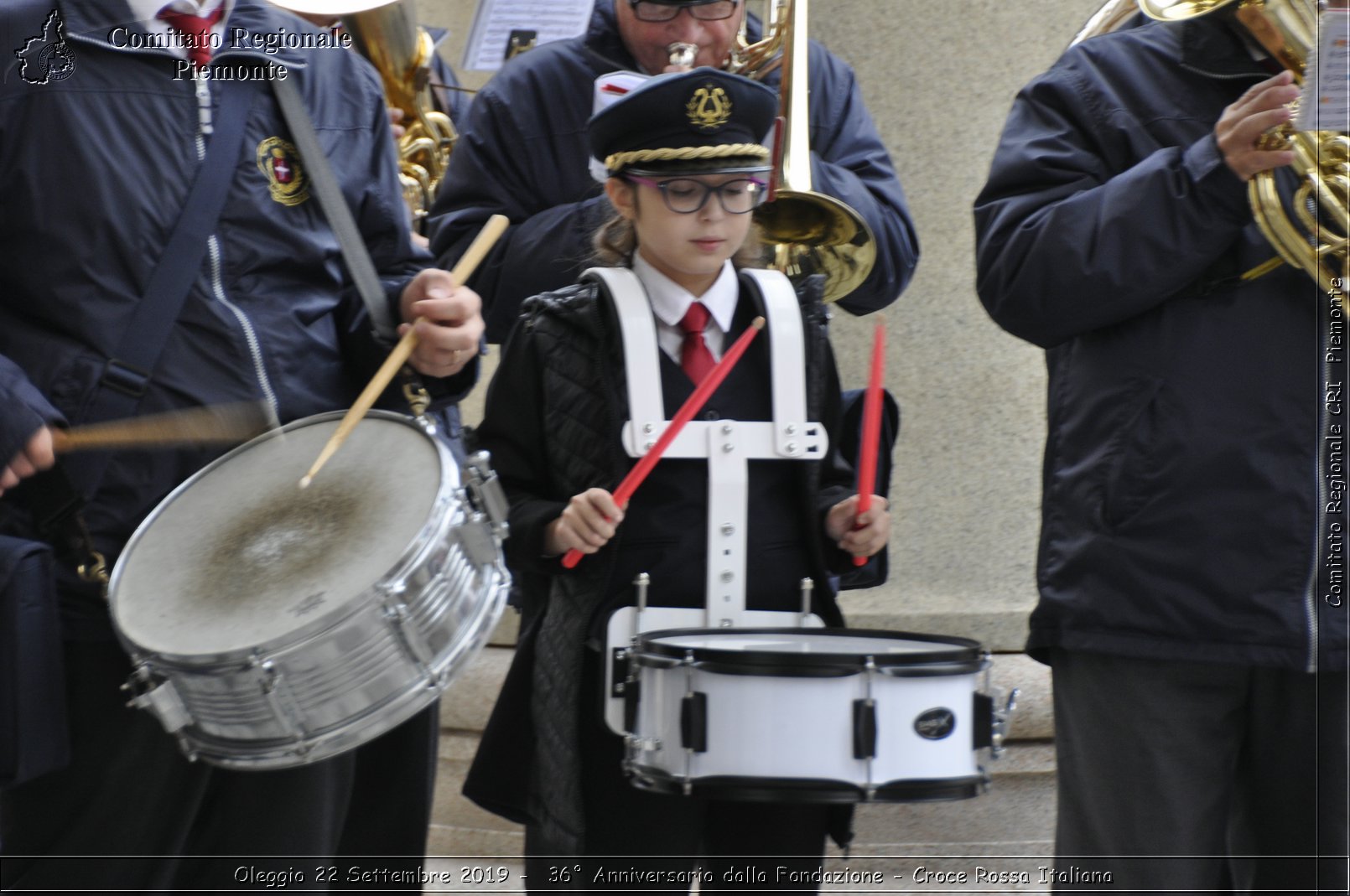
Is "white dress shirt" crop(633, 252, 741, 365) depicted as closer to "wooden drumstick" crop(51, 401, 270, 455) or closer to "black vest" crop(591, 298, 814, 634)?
"black vest" crop(591, 298, 814, 634)

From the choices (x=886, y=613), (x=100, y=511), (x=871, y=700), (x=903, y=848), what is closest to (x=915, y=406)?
(x=886, y=613)

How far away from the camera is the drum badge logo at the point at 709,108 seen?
9.69 feet

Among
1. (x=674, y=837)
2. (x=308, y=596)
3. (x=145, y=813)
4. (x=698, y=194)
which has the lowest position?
(x=674, y=837)

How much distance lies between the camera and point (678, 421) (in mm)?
2736

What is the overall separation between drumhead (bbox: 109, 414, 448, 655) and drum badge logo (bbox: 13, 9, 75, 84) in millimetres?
A: 636

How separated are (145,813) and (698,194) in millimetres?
1349

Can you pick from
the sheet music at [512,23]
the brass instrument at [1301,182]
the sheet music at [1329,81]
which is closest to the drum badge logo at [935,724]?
the brass instrument at [1301,182]

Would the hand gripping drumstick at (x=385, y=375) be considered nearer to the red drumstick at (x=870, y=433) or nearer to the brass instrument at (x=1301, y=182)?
the red drumstick at (x=870, y=433)

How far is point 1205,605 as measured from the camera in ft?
9.02

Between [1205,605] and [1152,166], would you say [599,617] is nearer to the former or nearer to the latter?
[1205,605]

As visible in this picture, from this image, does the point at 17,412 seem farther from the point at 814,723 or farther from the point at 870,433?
the point at 870,433

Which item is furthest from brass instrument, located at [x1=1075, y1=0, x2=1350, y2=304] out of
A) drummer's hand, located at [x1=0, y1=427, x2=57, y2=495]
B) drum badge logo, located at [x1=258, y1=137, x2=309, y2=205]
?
drummer's hand, located at [x1=0, y1=427, x2=57, y2=495]

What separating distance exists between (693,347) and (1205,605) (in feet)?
3.14

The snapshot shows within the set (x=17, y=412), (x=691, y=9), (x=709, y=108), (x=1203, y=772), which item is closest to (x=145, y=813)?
(x=17, y=412)
